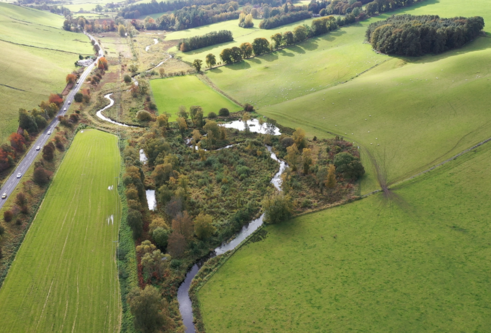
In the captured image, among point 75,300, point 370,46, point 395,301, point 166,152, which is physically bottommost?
point 395,301

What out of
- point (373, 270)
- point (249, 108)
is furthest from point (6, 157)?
point (373, 270)

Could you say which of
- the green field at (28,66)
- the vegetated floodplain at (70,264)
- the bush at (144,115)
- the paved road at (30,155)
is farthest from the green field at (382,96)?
the green field at (28,66)

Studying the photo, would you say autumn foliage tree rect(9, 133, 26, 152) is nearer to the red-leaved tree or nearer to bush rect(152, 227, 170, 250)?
the red-leaved tree

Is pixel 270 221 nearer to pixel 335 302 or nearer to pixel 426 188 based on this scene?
pixel 335 302

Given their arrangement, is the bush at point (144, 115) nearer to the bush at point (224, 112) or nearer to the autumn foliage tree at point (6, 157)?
the bush at point (224, 112)

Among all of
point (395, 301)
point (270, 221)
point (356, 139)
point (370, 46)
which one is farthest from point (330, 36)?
point (395, 301)

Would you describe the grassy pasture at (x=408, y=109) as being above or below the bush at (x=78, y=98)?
below

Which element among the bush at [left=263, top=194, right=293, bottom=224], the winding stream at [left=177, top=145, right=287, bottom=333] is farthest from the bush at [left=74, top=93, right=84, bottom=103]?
the bush at [left=263, top=194, right=293, bottom=224]
